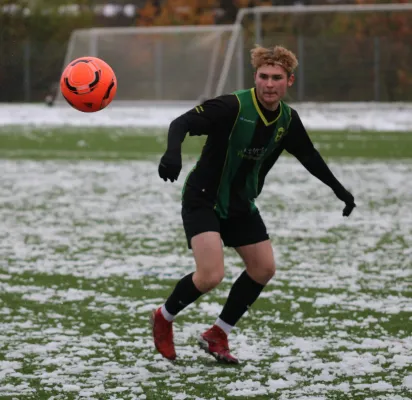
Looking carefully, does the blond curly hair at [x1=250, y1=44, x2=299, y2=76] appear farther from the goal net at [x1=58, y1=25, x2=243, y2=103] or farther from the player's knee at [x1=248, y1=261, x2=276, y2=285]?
the goal net at [x1=58, y1=25, x2=243, y2=103]

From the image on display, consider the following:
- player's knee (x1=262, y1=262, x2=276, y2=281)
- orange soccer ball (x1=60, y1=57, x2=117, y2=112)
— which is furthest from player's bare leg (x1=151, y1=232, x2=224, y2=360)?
orange soccer ball (x1=60, y1=57, x2=117, y2=112)

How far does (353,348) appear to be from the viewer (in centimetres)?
698

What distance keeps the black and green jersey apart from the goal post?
22785mm

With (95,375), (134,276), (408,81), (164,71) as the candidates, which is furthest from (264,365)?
(164,71)

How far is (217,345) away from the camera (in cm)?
668

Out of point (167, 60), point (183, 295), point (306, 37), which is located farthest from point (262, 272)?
point (167, 60)

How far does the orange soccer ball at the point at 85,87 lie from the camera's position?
7191 mm

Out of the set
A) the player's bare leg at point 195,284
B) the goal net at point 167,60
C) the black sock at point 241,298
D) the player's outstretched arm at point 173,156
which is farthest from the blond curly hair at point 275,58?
the goal net at point 167,60

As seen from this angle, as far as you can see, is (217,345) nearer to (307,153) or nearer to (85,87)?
(307,153)

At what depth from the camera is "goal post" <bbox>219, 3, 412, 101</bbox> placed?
96.9ft

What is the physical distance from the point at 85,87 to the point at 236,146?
1.24 metres

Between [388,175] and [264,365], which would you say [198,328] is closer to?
[264,365]

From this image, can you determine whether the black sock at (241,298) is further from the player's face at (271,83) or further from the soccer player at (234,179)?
the player's face at (271,83)

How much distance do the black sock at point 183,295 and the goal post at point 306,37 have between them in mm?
23042
